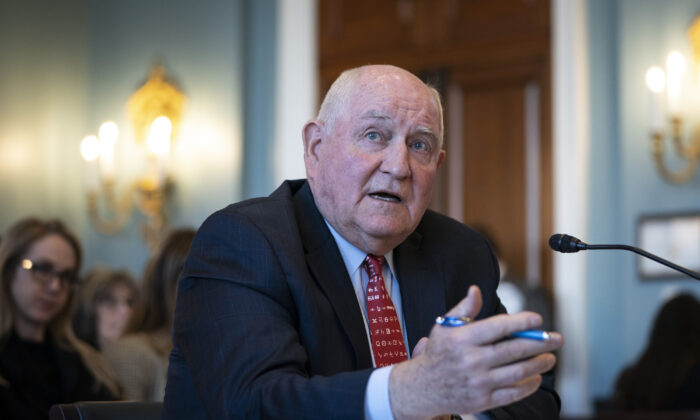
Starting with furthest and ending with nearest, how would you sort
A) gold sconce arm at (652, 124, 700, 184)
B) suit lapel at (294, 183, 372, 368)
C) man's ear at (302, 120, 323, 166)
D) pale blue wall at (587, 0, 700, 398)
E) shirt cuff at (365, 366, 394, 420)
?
pale blue wall at (587, 0, 700, 398) < gold sconce arm at (652, 124, 700, 184) < man's ear at (302, 120, 323, 166) < suit lapel at (294, 183, 372, 368) < shirt cuff at (365, 366, 394, 420)

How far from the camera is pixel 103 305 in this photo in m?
4.73

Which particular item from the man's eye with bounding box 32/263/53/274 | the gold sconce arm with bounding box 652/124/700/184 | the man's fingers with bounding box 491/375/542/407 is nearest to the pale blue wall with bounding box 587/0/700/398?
the gold sconce arm with bounding box 652/124/700/184

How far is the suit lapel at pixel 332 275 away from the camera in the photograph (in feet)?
6.20

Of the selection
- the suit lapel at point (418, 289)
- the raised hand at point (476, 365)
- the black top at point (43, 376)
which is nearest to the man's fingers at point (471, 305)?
the raised hand at point (476, 365)

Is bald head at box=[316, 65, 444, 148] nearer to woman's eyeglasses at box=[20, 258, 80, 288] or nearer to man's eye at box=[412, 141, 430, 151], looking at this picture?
man's eye at box=[412, 141, 430, 151]

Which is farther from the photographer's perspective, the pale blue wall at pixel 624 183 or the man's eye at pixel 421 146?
the pale blue wall at pixel 624 183

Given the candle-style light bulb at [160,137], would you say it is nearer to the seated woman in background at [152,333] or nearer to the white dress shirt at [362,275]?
the seated woman in background at [152,333]

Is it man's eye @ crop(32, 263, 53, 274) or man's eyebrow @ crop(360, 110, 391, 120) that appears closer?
man's eyebrow @ crop(360, 110, 391, 120)

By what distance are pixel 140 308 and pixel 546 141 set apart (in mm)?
3096

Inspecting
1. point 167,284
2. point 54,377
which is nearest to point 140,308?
point 167,284

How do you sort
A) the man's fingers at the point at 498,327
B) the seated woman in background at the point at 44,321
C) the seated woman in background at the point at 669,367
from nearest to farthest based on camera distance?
1. the man's fingers at the point at 498,327
2. the seated woman in background at the point at 44,321
3. the seated woman in background at the point at 669,367

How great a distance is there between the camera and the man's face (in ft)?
6.61

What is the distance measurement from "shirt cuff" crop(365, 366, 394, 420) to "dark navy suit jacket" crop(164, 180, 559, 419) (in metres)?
0.01

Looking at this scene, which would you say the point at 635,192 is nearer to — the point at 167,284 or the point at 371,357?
the point at 167,284
